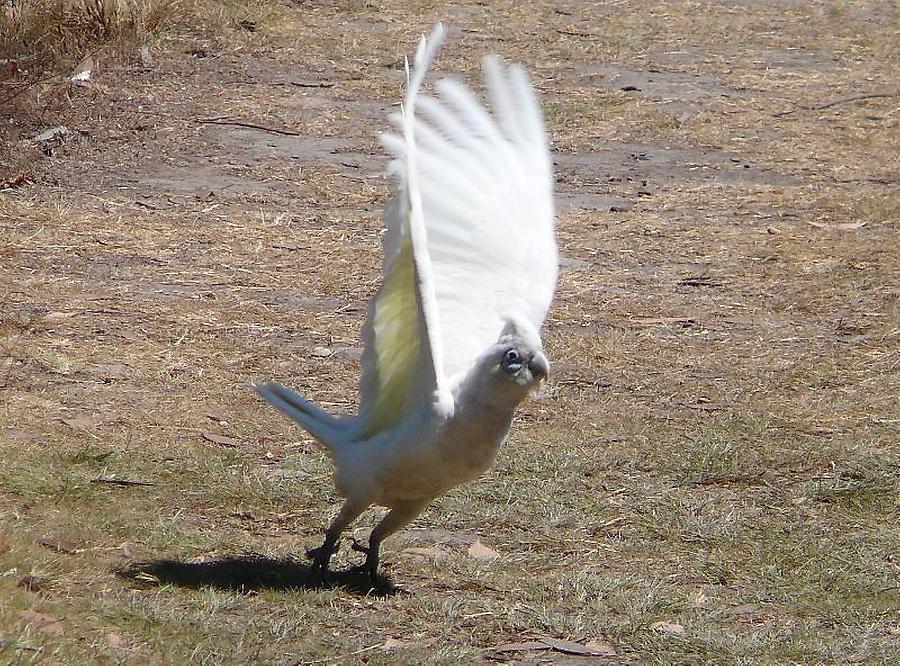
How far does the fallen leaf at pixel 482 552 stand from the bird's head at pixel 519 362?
0.99 m

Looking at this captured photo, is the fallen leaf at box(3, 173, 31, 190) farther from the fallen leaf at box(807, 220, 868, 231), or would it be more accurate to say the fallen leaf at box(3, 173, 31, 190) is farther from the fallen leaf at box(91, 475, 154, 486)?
the fallen leaf at box(807, 220, 868, 231)

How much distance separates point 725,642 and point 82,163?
210 inches

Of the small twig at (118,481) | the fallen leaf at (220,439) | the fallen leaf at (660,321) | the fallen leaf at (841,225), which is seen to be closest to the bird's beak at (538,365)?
the small twig at (118,481)

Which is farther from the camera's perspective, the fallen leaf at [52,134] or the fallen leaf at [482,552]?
the fallen leaf at [52,134]

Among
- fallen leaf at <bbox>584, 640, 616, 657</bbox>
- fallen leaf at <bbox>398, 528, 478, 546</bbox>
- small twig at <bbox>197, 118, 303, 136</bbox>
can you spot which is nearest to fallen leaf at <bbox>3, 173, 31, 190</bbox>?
small twig at <bbox>197, 118, 303, 136</bbox>

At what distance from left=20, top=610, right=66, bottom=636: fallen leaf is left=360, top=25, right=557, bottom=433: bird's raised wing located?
1117mm

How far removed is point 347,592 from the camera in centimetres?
445

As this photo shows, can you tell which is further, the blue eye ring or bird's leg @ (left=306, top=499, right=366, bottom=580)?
bird's leg @ (left=306, top=499, right=366, bottom=580)

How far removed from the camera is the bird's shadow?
436 cm

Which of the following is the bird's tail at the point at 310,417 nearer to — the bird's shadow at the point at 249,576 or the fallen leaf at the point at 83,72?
the bird's shadow at the point at 249,576

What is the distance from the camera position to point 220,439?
5.49 meters

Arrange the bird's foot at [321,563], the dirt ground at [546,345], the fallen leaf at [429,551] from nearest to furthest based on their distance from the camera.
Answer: the dirt ground at [546,345]
the bird's foot at [321,563]
the fallen leaf at [429,551]

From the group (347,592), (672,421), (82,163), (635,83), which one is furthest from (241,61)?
(347,592)

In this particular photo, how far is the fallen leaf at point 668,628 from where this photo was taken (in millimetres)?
4348
